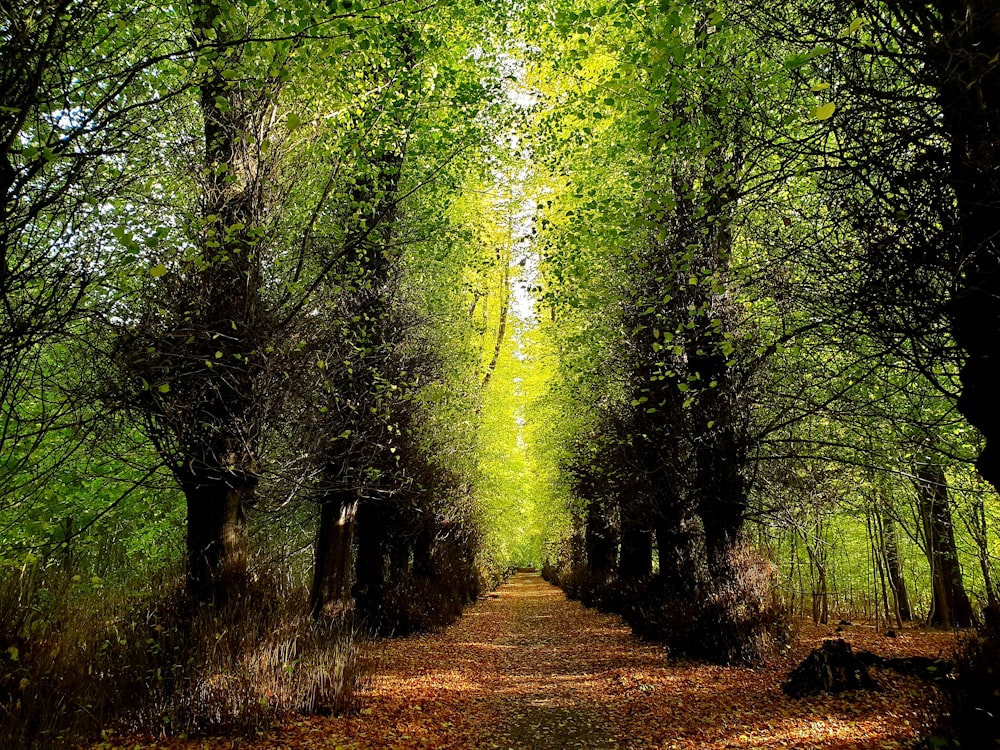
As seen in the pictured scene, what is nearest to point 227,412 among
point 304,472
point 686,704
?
point 304,472

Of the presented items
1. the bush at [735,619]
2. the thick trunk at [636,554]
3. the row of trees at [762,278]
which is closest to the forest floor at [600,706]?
the bush at [735,619]

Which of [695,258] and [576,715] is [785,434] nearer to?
[695,258]

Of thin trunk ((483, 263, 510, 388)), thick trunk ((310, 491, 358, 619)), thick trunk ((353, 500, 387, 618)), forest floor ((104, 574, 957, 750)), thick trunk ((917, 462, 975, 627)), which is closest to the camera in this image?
forest floor ((104, 574, 957, 750))

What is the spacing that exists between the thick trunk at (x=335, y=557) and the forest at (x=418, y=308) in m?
0.05

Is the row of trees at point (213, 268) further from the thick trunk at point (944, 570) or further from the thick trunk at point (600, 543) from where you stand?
the thick trunk at point (944, 570)

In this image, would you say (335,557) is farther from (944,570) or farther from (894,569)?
(894,569)

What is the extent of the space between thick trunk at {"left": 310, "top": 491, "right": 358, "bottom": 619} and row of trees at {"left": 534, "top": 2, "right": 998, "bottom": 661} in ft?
17.8

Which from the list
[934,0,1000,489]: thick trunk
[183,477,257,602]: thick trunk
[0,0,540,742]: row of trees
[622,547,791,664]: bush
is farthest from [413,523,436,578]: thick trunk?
[934,0,1000,489]: thick trunk

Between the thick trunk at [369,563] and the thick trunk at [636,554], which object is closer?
the thick trunk at [369,563]

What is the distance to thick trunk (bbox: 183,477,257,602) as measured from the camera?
6.11m

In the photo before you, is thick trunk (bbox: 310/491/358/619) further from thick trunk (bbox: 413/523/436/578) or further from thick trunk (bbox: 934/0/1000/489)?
thick trunk (bbox: 934/0/1000/489)

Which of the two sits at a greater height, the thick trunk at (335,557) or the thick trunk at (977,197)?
the thick trunk at (977,197)

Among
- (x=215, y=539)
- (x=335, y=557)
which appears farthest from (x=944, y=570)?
(x=215, y=539)

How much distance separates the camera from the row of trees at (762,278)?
3570mm
